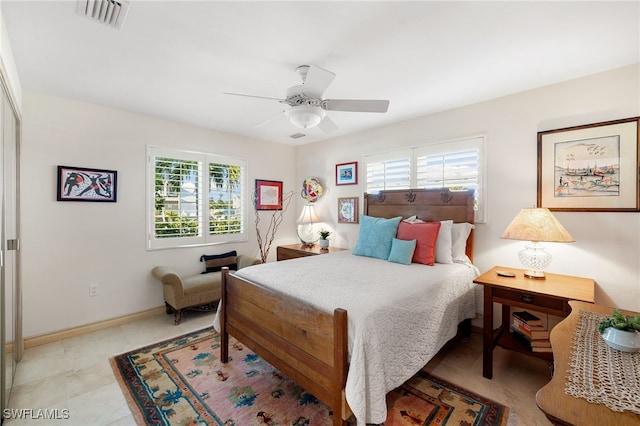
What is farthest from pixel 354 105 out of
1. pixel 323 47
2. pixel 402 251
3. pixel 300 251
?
pixel 300 251

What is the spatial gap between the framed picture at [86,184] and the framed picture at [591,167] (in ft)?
14.3

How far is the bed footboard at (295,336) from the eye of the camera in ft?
4.82

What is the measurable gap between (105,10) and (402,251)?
2.75 m

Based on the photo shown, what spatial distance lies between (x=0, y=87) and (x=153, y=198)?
1.84 meters

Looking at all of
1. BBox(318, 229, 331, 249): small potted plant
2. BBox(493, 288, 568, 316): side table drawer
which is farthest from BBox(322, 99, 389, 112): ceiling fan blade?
BBox(318, 229, 331, 249): small potted plant

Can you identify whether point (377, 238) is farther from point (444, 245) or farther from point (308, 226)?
point (308, 226)

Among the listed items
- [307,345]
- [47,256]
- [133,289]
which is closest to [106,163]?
[47,256]

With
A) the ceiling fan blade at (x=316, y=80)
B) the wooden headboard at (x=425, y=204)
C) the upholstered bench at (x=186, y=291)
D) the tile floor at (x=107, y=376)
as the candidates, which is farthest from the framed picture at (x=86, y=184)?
the wooden headboard at (x=425, y=204)

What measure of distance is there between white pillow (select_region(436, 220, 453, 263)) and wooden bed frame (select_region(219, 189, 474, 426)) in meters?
0.28

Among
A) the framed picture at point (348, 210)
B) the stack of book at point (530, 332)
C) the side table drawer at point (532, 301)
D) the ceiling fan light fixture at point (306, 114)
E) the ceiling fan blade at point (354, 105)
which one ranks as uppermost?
the ceiling fan blade at point (354, 105)

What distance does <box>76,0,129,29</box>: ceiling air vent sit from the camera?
1.56 m

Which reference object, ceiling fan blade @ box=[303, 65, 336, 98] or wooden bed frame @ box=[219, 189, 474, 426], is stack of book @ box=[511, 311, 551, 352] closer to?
wooden bed frame @ box=[219, 189, 474, 426]

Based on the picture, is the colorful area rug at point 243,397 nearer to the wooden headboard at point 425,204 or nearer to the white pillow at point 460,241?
the white pillow at point 460,241

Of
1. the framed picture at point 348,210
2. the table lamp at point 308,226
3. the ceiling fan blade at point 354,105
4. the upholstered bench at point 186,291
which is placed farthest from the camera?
the table lamp at point 308,226
